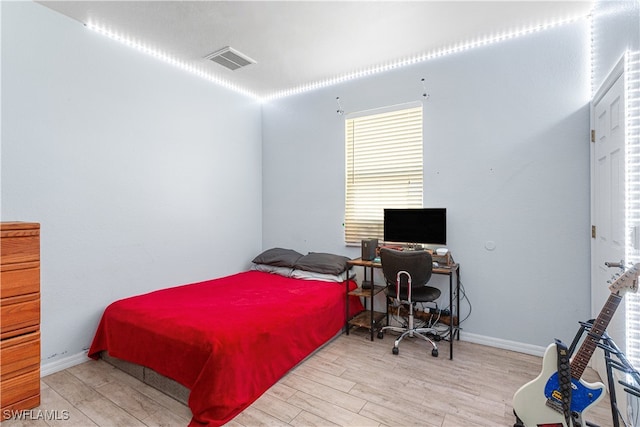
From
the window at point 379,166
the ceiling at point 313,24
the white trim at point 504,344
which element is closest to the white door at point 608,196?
the white trim at point 504,344

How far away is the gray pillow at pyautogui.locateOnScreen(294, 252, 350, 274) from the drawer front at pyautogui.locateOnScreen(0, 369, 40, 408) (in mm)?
2346

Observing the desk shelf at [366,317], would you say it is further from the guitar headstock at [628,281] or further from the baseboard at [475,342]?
the guitar headstock at [628,281]

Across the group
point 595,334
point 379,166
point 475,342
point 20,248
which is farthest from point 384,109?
point 20,248

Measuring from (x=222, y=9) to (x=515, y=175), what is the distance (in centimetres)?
300

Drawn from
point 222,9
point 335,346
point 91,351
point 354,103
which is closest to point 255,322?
point 335,346

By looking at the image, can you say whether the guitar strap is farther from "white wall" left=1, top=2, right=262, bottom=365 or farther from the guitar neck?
"white wall" left=1, top=2, right=262, bottom=365

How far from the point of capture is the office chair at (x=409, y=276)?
8.90ft

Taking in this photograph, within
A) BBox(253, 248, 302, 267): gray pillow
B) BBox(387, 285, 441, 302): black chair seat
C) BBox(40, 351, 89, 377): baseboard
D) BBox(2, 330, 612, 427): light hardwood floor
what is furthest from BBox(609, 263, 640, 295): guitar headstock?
BBox(40, 351, 89, 377): baseboard

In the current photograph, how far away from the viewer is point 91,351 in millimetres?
2641

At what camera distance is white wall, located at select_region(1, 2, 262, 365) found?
Answer: 236 centimetres

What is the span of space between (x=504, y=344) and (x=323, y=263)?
6.40ft

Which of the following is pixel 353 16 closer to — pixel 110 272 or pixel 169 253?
pixel 169 253

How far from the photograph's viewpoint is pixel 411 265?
2.72 metres

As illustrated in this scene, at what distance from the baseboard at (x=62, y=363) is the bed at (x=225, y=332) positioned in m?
0.10
